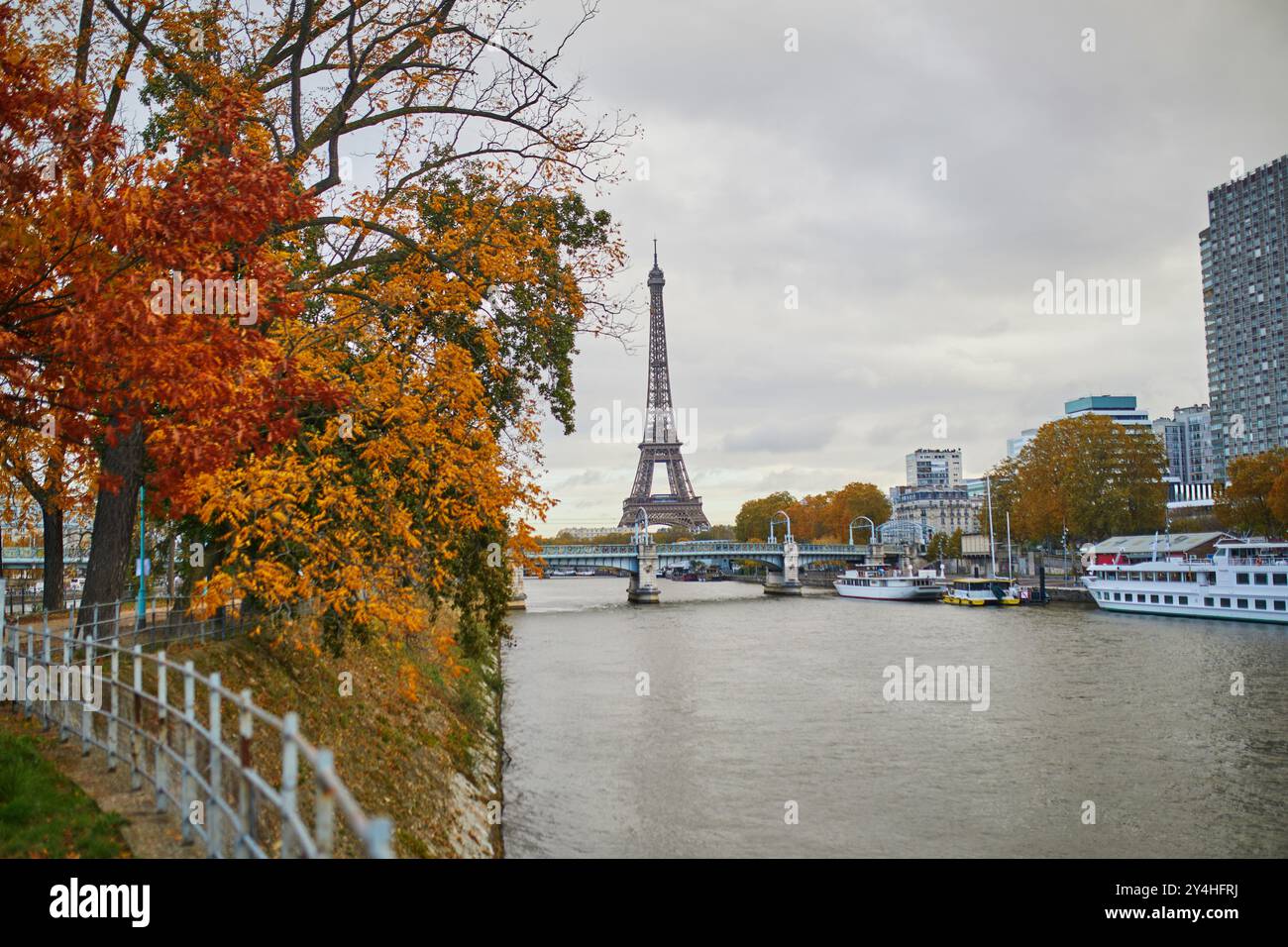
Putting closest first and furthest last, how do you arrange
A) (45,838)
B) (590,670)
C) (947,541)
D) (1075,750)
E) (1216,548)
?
(45,838) → (1075,750) → (590,670) → (1216,548) → (947,541)

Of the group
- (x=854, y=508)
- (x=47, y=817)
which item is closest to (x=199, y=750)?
(x=47, y=817)

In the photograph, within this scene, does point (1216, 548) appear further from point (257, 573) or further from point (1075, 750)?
point (257, 573)

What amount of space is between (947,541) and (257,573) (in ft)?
395

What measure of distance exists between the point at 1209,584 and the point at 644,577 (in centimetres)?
4569

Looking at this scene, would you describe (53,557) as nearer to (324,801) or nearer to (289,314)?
(289,314)

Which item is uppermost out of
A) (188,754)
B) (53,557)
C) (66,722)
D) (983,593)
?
(53,557)

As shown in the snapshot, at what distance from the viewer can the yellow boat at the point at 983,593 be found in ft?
233

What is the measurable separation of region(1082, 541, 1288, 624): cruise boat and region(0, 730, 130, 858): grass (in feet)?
183

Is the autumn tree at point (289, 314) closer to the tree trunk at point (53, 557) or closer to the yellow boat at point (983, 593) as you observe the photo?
the tree trunk at point (53, 557)

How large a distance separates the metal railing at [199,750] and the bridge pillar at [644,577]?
7211 cm

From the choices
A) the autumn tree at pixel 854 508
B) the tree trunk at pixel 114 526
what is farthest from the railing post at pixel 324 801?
the autumn tree at pixel 854 508

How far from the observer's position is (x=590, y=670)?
39.5 metres

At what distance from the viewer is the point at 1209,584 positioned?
55000 mm
